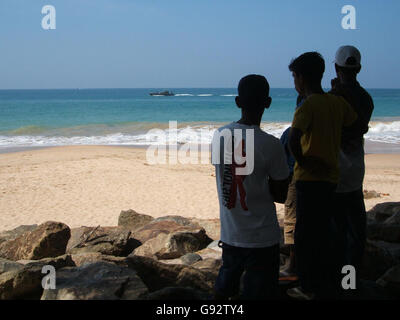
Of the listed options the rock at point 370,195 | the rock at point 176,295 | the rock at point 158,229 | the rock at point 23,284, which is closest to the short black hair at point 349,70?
the rock at point 176,295

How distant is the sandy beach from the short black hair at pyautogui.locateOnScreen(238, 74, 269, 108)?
5.80m

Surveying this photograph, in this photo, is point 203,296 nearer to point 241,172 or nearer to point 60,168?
point 241,172

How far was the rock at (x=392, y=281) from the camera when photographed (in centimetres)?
357

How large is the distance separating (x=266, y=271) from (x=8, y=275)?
202cm

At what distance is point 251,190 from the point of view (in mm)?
2586

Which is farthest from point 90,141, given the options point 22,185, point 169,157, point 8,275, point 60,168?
point 8,275

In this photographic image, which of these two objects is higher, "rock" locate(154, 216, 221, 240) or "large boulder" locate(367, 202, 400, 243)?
"large boulder" locate(367, 202, 400, 243)

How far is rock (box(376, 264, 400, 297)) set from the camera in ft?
11.7

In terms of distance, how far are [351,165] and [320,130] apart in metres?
0.53

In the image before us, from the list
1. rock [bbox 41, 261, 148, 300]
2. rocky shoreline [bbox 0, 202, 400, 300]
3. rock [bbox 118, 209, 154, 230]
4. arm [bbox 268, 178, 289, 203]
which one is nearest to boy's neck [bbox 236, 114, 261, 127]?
arm [bbox 268, 178, 289, 203]

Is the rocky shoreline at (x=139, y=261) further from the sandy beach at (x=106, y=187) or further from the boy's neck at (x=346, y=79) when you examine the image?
the sandy beach at (x=106, y=187)

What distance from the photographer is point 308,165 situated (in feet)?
9.73

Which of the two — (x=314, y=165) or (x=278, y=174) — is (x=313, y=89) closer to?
(x=314, y=165)

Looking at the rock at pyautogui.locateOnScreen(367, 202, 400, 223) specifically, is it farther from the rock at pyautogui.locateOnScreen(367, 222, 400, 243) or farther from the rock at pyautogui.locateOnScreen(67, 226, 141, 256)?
the rock at pyautogui.locateOnScreen(67, 226, 141, 256)
